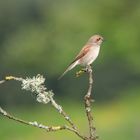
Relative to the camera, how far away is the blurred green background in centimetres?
2208

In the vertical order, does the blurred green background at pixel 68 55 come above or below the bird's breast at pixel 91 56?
above

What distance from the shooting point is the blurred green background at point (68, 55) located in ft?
72.4

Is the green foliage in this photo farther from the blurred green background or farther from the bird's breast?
the bird's breast

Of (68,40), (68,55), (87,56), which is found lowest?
(87,56)

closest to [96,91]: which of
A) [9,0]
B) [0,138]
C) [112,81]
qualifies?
[112,81]

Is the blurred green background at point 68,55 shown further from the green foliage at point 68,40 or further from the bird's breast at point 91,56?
the bird's breast at point 91,56

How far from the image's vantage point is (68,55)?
99.7 feet

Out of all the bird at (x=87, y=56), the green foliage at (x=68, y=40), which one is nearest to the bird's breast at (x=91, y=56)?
the bird at (x=87, y=56)

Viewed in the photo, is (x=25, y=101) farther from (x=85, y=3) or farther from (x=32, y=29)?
(x=85, y=3)

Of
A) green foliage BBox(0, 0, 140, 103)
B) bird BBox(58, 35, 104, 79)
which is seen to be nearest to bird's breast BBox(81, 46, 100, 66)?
bird BBox(58, 35, 104, 79)

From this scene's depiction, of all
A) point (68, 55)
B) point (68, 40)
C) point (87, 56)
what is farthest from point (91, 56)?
point (68, 40)

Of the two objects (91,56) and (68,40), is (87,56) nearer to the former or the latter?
(91,56)

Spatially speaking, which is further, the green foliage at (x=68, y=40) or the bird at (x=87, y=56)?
the green foliage at (x=68, y=40)

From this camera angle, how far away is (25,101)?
82.0 ft
